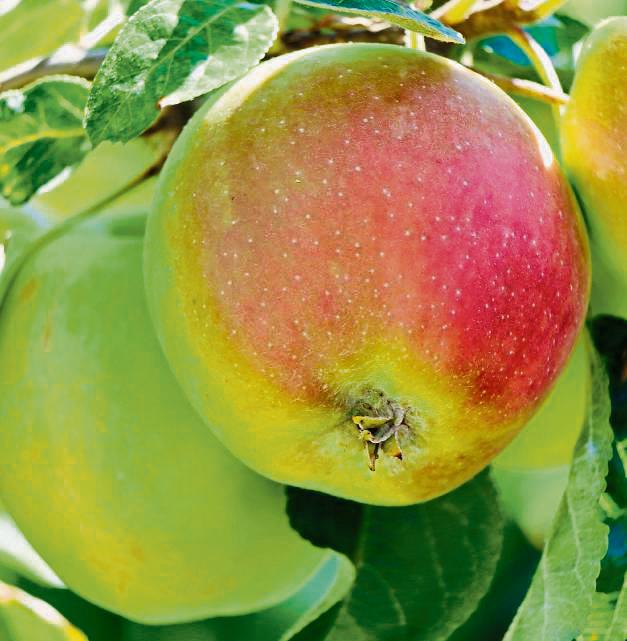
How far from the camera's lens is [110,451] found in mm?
914

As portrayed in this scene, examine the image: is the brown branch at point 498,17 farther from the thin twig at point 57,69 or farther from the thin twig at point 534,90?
the thin twig at point 57,69

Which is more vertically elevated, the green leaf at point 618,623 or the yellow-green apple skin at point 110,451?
the yellow-green apple skin at point 110,451

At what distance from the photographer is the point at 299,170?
72 centimetres

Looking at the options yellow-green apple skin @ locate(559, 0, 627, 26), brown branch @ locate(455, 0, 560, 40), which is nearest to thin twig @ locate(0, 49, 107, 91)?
brown branch @ locate(455, 0, 560, 40)

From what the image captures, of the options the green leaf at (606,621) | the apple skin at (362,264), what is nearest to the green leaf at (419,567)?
the green leaf at (606,621)

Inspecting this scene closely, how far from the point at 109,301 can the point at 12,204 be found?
0.12 meters

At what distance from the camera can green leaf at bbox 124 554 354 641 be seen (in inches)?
42.4

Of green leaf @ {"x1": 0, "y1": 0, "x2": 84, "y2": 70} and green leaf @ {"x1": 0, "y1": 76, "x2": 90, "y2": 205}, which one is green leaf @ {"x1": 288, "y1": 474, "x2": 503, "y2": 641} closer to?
green leaf @ {"x1": 0, "y1": 76, "x2": 90, "y2": 205}

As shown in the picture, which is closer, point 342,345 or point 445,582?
point 342,345

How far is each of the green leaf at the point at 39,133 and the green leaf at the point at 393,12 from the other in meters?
0.30

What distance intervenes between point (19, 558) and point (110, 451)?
13.7 inches

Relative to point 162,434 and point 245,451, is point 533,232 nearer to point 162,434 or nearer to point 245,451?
point 245,451

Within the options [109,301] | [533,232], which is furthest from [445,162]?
[109,301]

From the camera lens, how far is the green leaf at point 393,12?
70 cm
